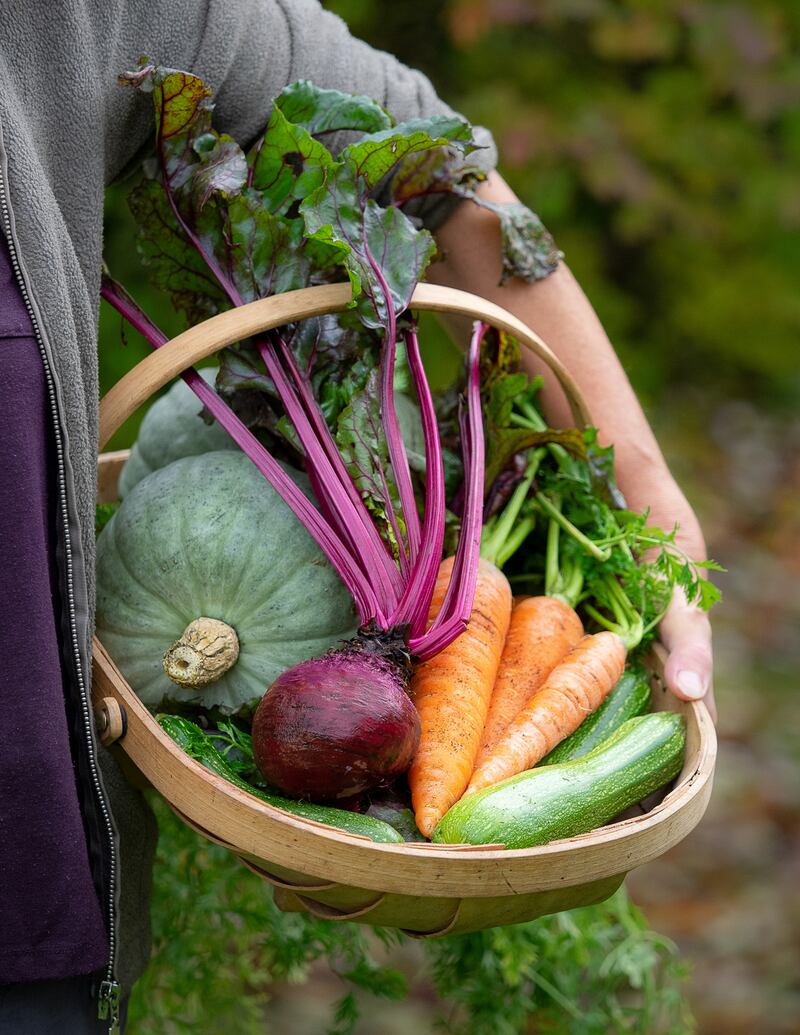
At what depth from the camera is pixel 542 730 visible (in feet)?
4.43

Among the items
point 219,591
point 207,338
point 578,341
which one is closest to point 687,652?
point 578,341

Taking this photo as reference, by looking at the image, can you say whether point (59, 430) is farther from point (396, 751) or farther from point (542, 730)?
point (542, 730)

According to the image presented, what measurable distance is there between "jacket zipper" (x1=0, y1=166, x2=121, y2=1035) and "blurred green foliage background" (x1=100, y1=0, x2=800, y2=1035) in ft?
4.98

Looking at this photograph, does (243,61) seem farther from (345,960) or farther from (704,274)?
(704,274)

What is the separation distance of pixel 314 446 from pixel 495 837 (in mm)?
566

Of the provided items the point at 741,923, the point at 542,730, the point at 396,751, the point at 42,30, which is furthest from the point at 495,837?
the point at 741,923

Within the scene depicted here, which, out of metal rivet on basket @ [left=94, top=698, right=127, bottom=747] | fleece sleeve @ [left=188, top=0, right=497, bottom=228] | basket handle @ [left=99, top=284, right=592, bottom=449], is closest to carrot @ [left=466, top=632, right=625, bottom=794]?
metal rivet on basket @ [left=94, top=698, right=127, bottom=747]

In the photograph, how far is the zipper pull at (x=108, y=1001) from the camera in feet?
3.73

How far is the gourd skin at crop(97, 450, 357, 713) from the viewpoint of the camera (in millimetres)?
1311

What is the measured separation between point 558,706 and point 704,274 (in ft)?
11.7

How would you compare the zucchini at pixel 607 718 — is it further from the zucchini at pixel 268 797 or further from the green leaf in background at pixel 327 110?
the green leaf in background at pixel 327 110

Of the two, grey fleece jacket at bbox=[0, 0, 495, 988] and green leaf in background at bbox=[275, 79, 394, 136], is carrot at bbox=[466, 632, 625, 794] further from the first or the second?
green leaf in background at bbox=[275, 79, 394, 136]

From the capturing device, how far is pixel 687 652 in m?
1.45

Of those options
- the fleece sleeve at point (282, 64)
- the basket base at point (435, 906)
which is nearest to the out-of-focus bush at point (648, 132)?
the fleece sleeve at point (282, 64)
